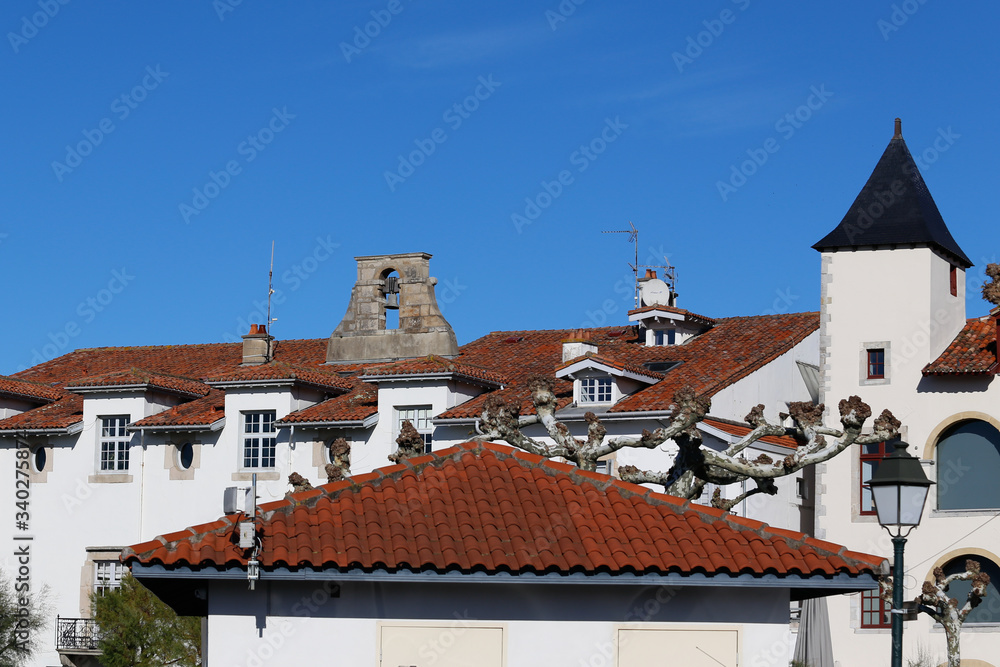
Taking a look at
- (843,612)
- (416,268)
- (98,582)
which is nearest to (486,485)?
(843,612)

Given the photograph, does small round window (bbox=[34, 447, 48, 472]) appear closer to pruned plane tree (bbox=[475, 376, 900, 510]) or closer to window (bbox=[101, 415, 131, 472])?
window (bbox=[101, 415, 131, 472])

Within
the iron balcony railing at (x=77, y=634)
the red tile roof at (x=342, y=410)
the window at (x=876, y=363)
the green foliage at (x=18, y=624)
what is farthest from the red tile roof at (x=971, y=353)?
the green foliage at (x=18, y=624)

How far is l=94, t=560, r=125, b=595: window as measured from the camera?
40.6m

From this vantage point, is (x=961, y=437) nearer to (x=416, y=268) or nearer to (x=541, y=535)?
(x=416, y=268)

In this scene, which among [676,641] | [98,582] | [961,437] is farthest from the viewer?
[98,582]

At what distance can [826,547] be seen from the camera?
15.4 meters

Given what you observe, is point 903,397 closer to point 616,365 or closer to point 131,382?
point 616,365

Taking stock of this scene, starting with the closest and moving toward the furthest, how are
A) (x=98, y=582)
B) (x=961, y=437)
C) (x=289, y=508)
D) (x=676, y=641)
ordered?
(x=676, y=641)
(x=289, y=508)
(x=961, y=437)
(x=98, y=582)

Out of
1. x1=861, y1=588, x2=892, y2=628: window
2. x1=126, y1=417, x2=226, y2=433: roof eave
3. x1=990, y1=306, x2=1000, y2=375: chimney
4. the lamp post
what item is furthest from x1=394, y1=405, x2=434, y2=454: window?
the lamp post

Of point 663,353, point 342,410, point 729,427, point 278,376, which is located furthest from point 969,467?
point 278,376

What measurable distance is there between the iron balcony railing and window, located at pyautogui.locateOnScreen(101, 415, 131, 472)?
3978mm

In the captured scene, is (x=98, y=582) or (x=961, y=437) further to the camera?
(x=98, y=582)

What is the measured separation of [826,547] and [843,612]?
22.0 metres

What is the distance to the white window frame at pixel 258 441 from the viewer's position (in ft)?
132
